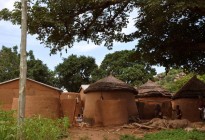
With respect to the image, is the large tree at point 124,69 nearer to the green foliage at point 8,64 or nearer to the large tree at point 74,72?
the large tree at point 74,72

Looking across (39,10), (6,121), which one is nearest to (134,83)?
(39,10)

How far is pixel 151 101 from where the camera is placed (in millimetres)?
26109

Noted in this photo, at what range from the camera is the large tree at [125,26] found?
1650cm

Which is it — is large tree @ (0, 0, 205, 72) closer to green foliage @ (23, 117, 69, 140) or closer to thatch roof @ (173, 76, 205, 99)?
thatch roof @ (173, 76, 205, 99)

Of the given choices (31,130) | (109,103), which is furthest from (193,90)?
(31,130)

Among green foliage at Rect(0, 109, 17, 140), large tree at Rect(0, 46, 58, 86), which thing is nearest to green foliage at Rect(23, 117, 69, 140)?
green foliage at Rect(0, 109, 17, 140)

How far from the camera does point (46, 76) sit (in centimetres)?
4391

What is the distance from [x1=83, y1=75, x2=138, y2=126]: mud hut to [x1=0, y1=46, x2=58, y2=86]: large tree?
19.7 m

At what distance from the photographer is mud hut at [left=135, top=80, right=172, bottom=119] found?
1006 inches

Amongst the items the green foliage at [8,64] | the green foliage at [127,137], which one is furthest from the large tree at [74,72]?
the green foliage at [127,137]

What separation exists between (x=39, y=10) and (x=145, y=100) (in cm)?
1208

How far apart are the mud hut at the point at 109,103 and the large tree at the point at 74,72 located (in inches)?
853

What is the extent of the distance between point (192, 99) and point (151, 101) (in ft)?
11.0

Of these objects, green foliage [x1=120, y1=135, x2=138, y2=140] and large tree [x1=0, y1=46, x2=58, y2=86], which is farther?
large tree [x1=0, y1=46, x2=58, y2=86]
